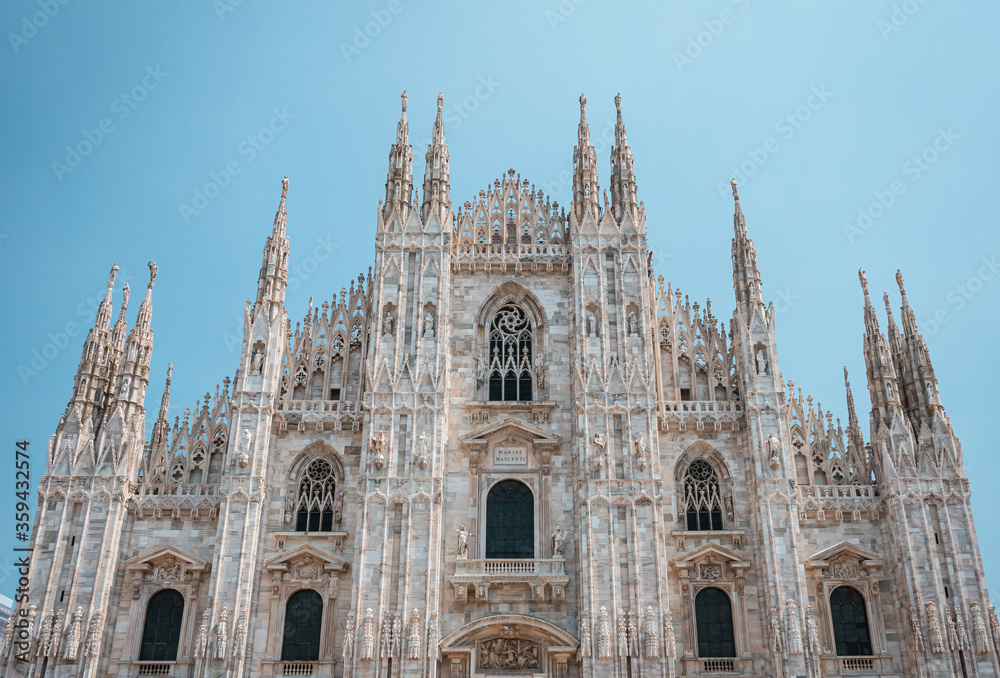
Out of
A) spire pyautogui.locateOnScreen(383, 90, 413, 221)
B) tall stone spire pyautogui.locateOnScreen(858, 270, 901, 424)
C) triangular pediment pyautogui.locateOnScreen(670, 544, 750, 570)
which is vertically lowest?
triangular pediment pyautogui.locateOnScreen(670, 544, 750, 570)

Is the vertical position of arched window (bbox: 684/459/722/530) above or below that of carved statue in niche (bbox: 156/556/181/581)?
above

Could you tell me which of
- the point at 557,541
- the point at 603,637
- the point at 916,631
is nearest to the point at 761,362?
the point at 557,541

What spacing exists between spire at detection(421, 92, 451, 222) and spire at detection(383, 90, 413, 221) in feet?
1.96

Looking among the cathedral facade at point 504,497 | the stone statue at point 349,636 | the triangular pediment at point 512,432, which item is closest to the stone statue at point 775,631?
the cathedral facade at point 504,497

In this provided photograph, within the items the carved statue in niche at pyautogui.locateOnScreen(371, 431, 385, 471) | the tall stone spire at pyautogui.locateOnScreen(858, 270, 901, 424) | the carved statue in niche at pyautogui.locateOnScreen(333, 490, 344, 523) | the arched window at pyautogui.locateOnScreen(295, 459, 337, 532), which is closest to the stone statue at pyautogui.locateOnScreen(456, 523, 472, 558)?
the carved statue in niche at pyautogui.locateOnScreen(371, 431, 385, 471)

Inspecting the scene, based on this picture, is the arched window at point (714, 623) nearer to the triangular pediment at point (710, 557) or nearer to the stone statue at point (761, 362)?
the triangular pediment at point (710, 557)

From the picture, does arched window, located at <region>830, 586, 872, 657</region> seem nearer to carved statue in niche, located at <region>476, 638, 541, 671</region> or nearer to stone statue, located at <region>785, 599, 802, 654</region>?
stone statue, located at <region>785, 599, 802, 654</region>

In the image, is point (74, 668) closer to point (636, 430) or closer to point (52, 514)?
point (52, 514)

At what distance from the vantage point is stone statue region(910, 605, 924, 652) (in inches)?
1027

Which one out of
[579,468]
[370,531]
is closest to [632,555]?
[579,468]

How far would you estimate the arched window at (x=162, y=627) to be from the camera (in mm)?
27266

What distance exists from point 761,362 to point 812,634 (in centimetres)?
827

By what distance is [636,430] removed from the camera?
2892cm

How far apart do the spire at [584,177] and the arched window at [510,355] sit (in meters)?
4.09
